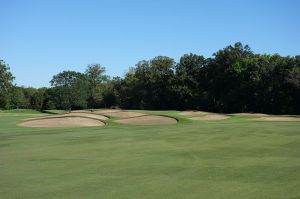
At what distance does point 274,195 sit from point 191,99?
78.4 m

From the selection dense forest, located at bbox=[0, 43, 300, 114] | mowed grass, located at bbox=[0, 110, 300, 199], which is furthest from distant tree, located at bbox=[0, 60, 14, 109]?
mowed grass, located at bbox=[0, 110, 300, 199]

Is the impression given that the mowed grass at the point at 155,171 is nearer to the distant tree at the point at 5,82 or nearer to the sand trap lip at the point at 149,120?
the sand trap lip at the point at 149,120

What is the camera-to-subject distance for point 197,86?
88.4 m

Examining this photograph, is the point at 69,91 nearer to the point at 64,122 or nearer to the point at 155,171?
the point at 64,122

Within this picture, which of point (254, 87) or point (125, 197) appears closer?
point (125, 197)

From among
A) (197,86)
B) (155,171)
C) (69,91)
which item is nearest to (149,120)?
(155,171)

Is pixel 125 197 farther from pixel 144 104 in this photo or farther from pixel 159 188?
pixel 144 104

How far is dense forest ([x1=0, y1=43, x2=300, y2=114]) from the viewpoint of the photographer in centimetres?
7088

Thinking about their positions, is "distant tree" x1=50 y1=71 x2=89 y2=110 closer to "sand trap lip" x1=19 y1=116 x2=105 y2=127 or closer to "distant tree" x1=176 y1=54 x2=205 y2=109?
"distant tree" x1=176 y1=54 x2=205 y2=109

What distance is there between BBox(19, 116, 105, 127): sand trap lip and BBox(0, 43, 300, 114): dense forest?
117 feet

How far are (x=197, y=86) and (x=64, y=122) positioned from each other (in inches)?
2016

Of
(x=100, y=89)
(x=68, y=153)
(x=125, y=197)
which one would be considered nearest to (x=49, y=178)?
(x=125, y=197)

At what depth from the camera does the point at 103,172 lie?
12125 mm

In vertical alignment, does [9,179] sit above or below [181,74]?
below
